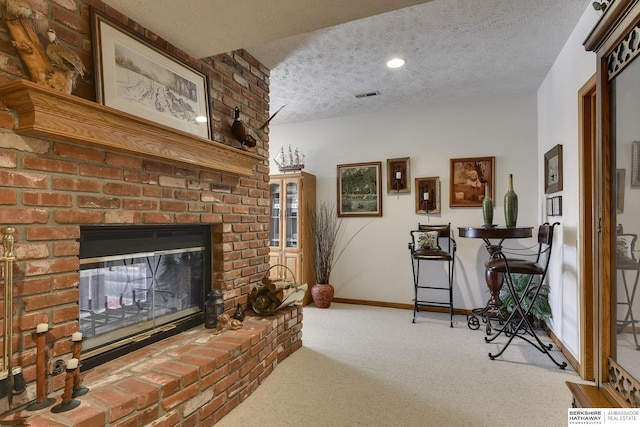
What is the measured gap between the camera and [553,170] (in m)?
3.03

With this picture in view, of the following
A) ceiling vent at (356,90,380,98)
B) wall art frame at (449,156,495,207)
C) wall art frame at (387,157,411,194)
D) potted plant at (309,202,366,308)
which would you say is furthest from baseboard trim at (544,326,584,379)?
ceiling vent at (356,90,380,98)

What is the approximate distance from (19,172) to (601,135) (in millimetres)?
2186

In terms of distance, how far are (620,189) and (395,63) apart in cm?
236

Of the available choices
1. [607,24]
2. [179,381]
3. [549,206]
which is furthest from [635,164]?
[549,206]

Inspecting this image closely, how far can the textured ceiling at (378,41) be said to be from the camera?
1772mm

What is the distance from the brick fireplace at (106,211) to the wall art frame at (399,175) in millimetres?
2417

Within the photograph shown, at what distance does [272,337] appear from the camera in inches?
95.7

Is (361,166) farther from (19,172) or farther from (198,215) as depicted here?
(19,172)

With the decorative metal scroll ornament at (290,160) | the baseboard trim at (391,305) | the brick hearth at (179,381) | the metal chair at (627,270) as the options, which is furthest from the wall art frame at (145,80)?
the baseboard trim at (391,305)

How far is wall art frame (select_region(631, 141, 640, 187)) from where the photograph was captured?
3.34ft

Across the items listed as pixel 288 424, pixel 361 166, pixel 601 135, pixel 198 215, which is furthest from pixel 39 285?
pixel 361 166

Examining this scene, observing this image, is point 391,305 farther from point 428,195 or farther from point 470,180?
point 470,180

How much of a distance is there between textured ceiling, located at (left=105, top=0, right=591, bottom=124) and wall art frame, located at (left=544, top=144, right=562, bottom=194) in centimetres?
82

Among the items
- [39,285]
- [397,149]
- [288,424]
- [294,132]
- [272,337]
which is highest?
[294,132]
